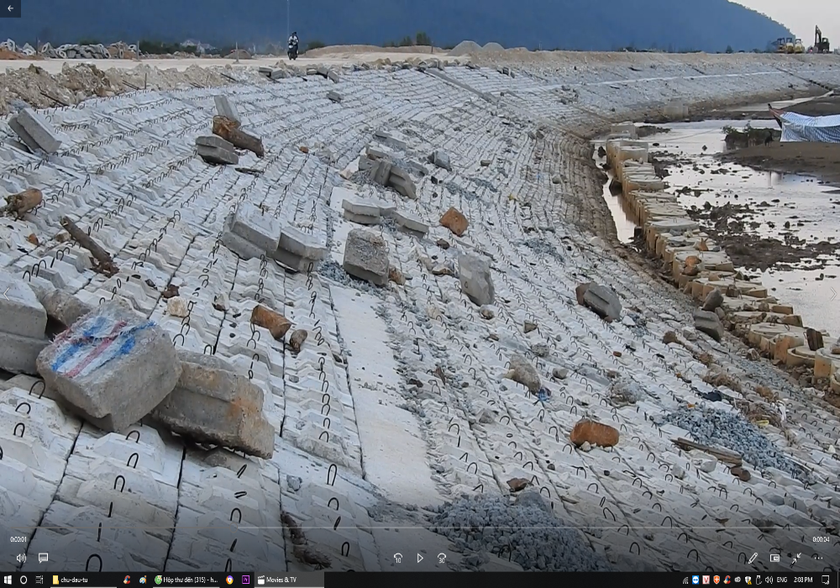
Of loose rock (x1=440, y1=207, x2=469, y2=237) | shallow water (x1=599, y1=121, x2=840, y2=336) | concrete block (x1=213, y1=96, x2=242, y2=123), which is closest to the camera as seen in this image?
loose rock (x1=440, y1=207, x2=469, y2=237)

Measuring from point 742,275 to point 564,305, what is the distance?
3990mm

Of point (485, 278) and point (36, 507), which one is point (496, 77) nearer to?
point (485, 278)

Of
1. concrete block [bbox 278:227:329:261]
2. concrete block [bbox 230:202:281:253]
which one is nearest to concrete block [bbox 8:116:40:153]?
concrete block [bbox 230:202:281:253]

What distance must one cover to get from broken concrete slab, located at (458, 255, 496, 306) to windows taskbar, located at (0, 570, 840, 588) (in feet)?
16.8

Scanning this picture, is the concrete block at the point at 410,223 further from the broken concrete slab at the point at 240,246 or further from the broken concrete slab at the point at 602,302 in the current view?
the broken concrete slab at the point at 240,246

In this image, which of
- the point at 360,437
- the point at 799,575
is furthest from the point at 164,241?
the point at 799,575

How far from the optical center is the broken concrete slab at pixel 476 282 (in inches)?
296

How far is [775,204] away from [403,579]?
53.3 ft

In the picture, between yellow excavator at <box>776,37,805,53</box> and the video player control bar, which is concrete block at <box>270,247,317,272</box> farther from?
yellow excavator at <box>776,37,805,53</box>

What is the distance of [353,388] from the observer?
473 centimetres

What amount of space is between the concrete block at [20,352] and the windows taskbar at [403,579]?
108 cm

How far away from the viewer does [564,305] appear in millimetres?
8430

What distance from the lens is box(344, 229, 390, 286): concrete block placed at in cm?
678

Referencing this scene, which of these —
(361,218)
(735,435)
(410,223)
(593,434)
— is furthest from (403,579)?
(410,223)
